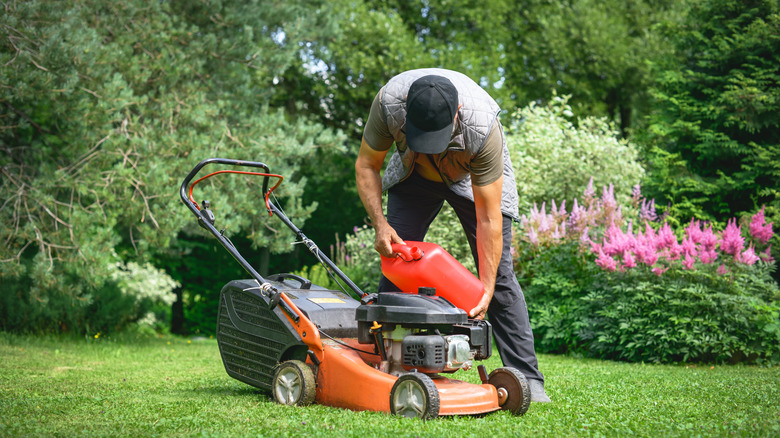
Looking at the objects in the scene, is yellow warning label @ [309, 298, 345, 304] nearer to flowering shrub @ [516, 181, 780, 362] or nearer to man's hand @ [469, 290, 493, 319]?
man's hand @ [469, 290, 493, 319]

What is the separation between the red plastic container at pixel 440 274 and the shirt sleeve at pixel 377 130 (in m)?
0.50

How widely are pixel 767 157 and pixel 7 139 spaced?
30.4ft

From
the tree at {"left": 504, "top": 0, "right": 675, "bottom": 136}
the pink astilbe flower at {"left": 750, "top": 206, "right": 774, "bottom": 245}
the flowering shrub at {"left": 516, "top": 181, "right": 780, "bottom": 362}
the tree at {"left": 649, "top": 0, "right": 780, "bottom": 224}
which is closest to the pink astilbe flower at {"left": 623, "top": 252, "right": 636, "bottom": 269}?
the flowering shrub at {"left": 516, "top": 181, "right": 780, "bottom": 362}

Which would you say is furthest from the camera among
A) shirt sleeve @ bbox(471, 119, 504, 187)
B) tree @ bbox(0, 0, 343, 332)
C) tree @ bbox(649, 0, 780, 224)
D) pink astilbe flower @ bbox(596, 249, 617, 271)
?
tree @ bbox(649, 0, 780, 224)

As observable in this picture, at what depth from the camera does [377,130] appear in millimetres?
3467

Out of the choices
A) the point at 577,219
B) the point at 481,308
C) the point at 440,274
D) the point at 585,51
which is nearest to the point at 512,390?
the point at 481,308

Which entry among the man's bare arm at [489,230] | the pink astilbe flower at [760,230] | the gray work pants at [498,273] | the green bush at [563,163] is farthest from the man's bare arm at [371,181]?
the green bush at [563,163]

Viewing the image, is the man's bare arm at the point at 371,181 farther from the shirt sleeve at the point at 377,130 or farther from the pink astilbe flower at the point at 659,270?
the pink astilbe flower at the point at 659,270

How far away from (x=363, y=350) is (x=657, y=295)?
3.47 metres

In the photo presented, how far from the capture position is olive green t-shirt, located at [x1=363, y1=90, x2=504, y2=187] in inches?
132

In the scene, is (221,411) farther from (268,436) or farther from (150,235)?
(150,235)

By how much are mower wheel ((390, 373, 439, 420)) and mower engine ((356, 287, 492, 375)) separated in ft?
0.25

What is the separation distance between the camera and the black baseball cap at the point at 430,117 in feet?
9.96

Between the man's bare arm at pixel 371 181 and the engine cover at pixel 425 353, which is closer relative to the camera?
the engine cover at pixel 425 353
